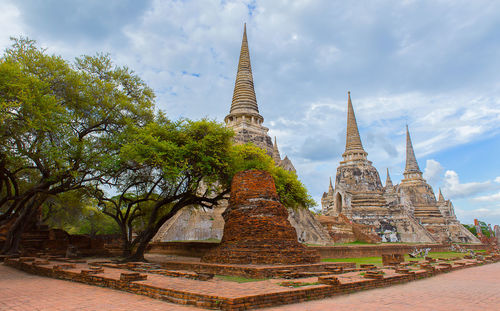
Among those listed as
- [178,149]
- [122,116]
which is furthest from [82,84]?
[178,149]

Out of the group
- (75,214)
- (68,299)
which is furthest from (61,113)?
(75,214)

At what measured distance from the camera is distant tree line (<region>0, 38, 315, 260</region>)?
1266 centimetres

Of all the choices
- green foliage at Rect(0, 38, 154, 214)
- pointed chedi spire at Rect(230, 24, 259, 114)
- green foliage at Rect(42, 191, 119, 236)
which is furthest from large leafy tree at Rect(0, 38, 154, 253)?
pointed chedi spire at Rect(230, 24, 259, 114)

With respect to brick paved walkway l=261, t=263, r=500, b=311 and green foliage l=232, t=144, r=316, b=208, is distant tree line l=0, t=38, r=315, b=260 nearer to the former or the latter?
green foliage l=232, t=144, r=316, b=208

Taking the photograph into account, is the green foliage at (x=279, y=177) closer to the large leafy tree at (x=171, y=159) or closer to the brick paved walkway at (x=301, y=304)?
the large leafy tree at (x=171, y=159)

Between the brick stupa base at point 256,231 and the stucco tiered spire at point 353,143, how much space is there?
32.1 meters

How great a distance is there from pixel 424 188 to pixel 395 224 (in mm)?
18109

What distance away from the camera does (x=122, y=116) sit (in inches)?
652

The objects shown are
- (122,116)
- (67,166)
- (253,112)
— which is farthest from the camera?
(253,112)

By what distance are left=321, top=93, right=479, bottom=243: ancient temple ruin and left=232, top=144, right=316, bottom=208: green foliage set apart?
807 inches

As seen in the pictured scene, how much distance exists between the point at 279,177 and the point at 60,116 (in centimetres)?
1090

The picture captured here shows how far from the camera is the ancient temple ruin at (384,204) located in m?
35.8

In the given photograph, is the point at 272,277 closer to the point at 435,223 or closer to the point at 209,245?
the point at 209,245

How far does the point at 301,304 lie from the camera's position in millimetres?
6453
